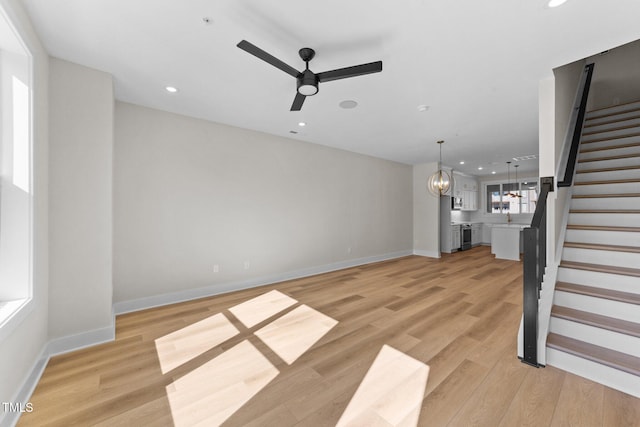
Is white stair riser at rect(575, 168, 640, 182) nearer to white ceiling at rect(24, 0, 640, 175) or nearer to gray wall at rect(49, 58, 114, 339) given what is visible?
white ceiling at rect(24, 0, 640, 175)

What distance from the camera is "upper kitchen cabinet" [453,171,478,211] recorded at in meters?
8.30

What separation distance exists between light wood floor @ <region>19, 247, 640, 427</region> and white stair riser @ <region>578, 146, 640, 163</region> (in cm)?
230

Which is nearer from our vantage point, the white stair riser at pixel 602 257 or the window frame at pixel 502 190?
the white stair riser at pixel 602 257

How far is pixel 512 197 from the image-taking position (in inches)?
349

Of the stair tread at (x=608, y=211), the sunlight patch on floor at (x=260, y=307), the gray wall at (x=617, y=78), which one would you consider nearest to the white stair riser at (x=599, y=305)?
the stair tread at (x=608, y=211)

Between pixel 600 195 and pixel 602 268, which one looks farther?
pixel 600 195

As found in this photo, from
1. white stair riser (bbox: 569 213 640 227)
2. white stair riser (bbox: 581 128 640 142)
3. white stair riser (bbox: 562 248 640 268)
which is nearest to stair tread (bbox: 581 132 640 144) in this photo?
white stair riser (bbox: 581 128 640 142)

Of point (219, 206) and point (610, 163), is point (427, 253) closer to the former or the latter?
point (610, 163)

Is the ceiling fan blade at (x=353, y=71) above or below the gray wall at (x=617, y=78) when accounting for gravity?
below

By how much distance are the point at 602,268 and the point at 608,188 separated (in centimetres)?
137

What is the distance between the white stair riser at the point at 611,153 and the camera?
3.39m

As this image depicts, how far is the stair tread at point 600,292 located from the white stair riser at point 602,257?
331 millimetres

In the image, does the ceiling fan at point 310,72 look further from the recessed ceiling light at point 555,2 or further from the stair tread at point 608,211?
the stair tread at point 608,211

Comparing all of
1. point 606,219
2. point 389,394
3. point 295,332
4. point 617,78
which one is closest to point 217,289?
point 295,332
